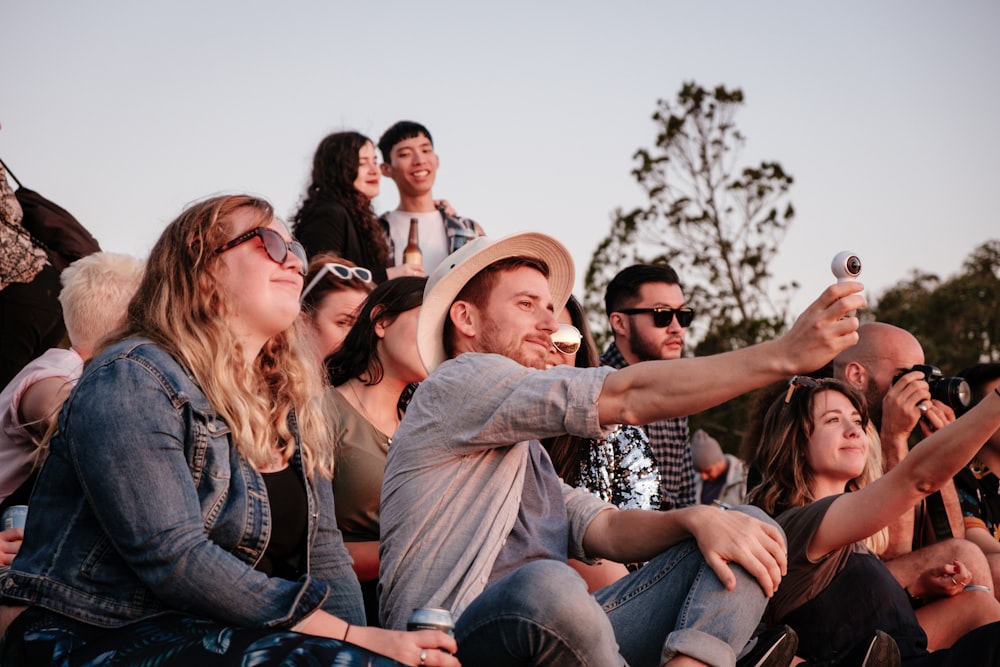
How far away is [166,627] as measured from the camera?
2654mm

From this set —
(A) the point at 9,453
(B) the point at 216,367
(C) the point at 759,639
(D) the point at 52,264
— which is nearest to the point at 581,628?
(C) the point at 759,639

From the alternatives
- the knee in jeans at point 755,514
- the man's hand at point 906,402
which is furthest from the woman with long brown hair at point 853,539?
the knee in jeans at point 755,514

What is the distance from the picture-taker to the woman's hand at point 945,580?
4668 millimetres

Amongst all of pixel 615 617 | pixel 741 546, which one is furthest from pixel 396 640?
pixel 741 546

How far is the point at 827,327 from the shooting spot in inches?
104

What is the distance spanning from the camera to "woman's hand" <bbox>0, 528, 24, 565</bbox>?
11.7ft

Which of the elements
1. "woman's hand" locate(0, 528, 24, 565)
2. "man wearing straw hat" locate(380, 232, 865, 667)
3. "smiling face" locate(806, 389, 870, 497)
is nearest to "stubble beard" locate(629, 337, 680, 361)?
"smiling face" locate(806, 389, 870, 497)

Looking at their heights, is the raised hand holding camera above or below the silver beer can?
above

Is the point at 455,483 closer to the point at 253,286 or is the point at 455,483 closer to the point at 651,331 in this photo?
the point at 253,286

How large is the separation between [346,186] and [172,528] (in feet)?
14.7

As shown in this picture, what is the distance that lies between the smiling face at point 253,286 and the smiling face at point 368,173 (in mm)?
3681

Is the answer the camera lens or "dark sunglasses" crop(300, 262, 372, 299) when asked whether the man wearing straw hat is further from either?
the camera lens

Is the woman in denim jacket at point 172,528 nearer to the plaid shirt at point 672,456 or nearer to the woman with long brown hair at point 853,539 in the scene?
the woman with long brown hair at point 853,539

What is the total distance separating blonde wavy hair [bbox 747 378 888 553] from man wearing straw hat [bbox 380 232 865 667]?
56.3 inches
